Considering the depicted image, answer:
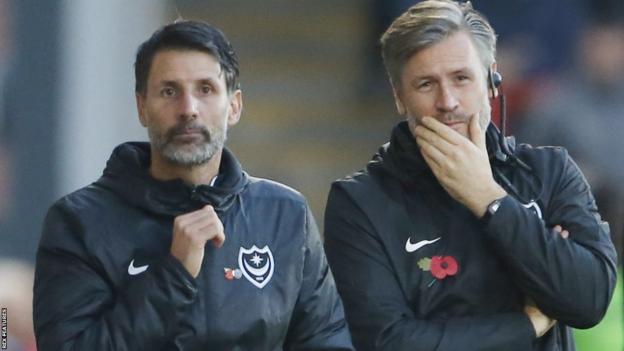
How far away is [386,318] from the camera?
4.59m

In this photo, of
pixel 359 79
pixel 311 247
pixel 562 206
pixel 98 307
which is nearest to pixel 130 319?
pixel 98 307

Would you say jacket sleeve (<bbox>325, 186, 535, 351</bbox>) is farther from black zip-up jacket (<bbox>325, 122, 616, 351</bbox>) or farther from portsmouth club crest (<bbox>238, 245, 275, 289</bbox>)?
portsmouth club crest (<bbox>238, 245, 275, 289</bbox>)

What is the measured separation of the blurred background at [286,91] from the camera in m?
7.85

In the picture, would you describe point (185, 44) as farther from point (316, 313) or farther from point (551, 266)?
point (551, 266)

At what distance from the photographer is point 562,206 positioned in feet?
15.7

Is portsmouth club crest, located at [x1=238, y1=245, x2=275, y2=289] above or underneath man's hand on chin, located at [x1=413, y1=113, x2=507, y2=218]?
underneath

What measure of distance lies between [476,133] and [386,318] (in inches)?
20.3

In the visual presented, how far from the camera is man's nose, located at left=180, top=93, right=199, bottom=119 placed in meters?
4.42

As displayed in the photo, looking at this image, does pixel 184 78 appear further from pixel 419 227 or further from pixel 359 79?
pixel 359 79

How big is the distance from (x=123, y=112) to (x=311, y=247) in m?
3.74

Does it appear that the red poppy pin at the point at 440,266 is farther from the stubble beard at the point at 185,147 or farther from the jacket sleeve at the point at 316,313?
the stubble beard at the point at 185,147

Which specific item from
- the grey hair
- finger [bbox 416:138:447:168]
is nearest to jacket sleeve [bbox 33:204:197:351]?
finger [bbox 416:138:447:168]

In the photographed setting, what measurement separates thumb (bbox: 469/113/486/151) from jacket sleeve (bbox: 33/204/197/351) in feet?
2.90

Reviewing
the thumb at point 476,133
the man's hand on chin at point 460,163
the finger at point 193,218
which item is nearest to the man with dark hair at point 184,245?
the finger at point 193,218
